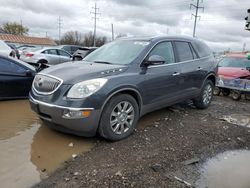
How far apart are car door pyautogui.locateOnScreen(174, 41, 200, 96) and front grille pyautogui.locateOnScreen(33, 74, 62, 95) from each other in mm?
2798

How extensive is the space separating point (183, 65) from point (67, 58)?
40.9 feet

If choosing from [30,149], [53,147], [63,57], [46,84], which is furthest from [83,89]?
[63,57]

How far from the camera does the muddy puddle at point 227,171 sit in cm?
346

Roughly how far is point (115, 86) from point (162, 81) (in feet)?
4.25

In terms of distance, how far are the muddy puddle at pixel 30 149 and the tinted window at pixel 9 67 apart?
149 cm

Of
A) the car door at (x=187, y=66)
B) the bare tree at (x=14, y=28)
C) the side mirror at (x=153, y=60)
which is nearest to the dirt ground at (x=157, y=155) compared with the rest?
the car door at (x=187, y=66)

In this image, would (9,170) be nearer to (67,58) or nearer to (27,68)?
(27,68)

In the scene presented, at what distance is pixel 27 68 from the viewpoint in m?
7.00

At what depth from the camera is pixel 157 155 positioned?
4.04 meters

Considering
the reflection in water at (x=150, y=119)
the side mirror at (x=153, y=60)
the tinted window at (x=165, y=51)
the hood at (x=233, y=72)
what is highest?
the tinted window at (x=165, y=51)

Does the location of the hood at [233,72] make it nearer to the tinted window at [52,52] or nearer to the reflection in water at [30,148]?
the reflection in water at [30,148]

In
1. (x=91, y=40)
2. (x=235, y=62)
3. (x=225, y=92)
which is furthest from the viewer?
(x=91, y=40)

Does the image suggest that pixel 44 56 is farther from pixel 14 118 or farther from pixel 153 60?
pixel 153 60

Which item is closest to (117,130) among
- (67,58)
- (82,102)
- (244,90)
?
(82,102)
